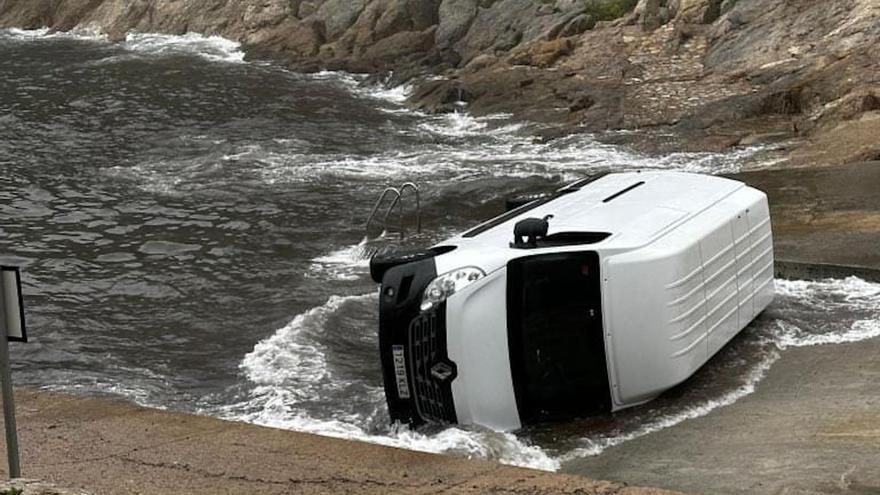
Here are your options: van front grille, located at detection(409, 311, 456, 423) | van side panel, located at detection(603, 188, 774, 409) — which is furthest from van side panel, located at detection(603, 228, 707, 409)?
van front grille, located at detection(409, 311, 456, 423)

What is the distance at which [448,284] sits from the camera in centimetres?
823

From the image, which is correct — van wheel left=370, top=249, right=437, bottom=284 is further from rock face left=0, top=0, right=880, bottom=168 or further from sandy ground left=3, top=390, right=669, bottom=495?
rock face left=0, top=0, right=880, bottom=168

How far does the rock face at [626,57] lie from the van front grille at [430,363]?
10.0 meters

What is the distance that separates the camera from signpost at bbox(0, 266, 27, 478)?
19.2ft

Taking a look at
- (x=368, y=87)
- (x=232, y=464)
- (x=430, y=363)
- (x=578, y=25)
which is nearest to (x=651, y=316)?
(x=430, y=363)

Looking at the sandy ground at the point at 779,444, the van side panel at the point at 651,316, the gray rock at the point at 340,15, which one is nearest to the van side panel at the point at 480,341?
the van side panel at the point at 651,316

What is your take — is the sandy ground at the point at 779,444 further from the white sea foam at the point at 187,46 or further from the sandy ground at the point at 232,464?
the white sea foam at the point at 187,46

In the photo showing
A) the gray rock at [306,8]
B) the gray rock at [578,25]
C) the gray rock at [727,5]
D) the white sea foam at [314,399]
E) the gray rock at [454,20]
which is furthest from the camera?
the gray rock at [306,8]

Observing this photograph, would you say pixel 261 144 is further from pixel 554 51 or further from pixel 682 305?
pixel 682 305

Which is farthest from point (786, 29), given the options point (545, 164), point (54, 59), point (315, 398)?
point (54, 59)

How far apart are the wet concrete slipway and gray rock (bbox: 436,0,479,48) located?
4.20 metres

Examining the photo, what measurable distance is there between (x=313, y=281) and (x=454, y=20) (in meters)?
21.9

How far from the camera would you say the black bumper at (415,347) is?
27.1ft

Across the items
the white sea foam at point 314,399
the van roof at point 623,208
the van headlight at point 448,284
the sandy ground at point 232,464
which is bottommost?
the white sea foam at point 314,399
